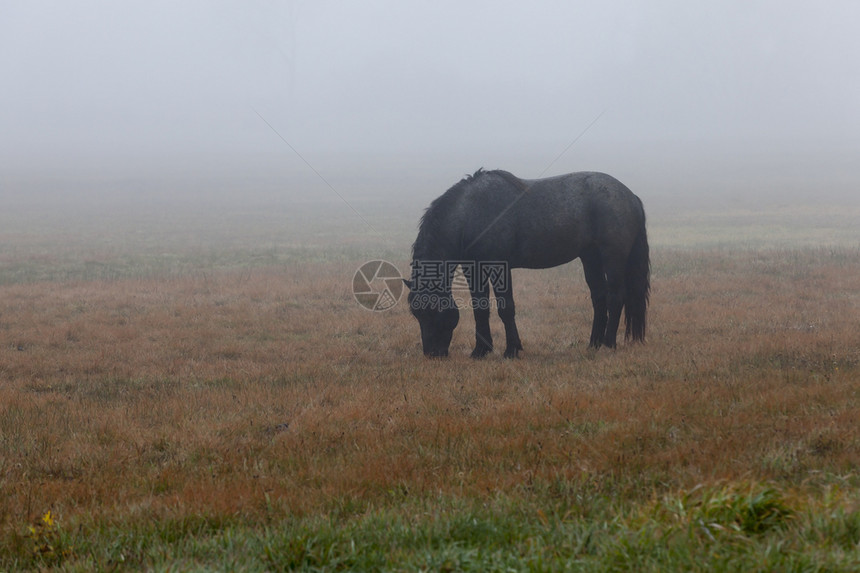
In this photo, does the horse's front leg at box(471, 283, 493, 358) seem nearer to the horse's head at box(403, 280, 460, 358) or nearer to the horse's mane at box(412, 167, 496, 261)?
the horse's head at box(403, 280, 460, 358)

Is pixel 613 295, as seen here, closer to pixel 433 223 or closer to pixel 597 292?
pixel 597 292

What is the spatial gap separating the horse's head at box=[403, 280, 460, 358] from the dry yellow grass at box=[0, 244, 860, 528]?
0.36m

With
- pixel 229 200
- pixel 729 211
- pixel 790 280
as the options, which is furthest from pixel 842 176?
pixel 790 280

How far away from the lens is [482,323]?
35.5ft

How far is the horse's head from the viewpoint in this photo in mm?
10633

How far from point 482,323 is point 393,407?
374 cm

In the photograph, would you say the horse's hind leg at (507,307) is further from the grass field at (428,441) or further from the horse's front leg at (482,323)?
the grass field at (428,441)

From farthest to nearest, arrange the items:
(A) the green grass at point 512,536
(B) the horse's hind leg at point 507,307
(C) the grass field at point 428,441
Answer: (B) the horse's hind leg at point 507,307 < (C) the grass field at point 428,441 < (A) the green grass at point 512,536

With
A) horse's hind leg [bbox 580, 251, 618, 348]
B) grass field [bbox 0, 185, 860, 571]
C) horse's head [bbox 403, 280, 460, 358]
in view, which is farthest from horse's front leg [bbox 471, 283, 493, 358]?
horse's hind leg [bbox 580, 251, 618, 348]

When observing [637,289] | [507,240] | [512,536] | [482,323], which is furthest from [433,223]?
[512,536]

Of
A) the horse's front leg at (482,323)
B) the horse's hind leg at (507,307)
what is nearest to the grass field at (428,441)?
the horse's hind leg at (507,307)

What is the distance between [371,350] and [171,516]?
7.09 meters

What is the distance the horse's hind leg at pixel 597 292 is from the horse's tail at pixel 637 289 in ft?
1.09

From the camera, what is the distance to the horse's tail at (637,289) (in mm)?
11078
